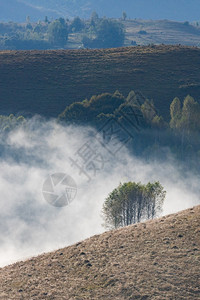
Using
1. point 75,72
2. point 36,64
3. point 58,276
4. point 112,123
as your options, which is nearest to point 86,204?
point 112,123

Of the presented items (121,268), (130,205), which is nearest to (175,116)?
(130,205)

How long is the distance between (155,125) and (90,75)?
45.6 meters

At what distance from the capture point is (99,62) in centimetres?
15550

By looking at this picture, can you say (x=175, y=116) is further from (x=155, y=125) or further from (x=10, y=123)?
(x=10, y=123)

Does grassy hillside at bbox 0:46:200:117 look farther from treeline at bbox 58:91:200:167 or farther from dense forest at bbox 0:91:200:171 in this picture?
treeline at bbox 58:91:200:167

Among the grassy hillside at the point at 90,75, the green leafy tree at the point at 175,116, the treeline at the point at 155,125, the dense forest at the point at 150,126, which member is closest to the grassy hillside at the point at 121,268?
the dense forest at the point at 150,126

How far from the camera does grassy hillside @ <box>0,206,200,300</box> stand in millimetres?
30172

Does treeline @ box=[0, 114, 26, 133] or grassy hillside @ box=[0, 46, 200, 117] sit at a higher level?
grassy hillside @ box=[0, 46, 200, 117]

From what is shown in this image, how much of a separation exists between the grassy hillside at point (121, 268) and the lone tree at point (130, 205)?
20.3 m

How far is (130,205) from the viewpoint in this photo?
6116 centimetres

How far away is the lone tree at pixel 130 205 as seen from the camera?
60.8 meters

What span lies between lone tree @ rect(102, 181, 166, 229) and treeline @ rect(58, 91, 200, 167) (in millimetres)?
43976

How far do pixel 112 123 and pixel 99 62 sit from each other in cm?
5035

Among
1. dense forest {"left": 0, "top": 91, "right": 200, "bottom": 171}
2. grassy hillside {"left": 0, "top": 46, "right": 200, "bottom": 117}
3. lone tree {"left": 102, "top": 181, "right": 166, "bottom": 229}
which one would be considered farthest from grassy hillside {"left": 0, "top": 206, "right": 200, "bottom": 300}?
grassy hillside {"left": 0, "top": 46, "right": 200, "bottom": 117}
